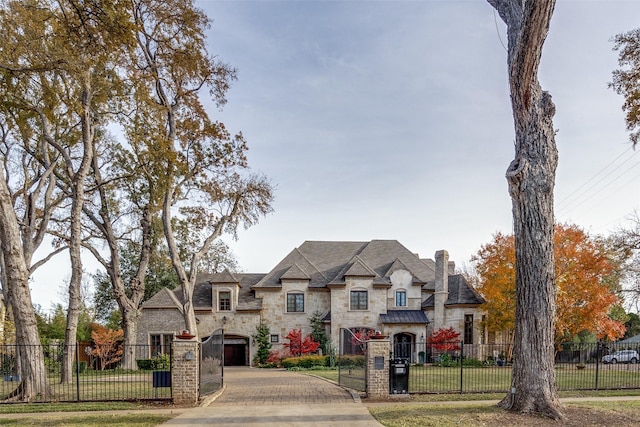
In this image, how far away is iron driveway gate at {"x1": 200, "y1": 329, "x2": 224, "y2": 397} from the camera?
1244 centimetres

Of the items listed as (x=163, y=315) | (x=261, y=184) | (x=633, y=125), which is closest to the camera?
(x=633, y=125)

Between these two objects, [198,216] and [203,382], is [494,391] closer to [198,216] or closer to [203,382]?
[203,382]

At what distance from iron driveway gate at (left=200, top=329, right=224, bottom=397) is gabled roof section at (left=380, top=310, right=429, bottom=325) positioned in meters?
15.1

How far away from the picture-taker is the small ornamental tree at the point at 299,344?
2822 centimetres

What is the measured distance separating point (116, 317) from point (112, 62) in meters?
23.6

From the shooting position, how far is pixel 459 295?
28203mm

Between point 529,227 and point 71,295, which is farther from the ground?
point 529,227

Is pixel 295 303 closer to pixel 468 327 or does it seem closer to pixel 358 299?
pixel 358 299

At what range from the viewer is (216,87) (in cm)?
2209

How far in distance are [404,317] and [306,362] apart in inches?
273

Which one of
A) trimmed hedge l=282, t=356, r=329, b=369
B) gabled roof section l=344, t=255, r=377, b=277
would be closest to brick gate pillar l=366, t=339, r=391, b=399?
Result: trimmed hedge l=282, t=356, r=329, b=369

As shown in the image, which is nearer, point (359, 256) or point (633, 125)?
point (633, 125)

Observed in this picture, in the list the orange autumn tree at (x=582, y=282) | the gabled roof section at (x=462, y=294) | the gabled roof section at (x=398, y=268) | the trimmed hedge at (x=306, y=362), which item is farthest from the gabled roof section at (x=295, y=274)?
the orange autumn tree at (x=582, y=282)

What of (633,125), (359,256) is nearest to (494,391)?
(633,125)
